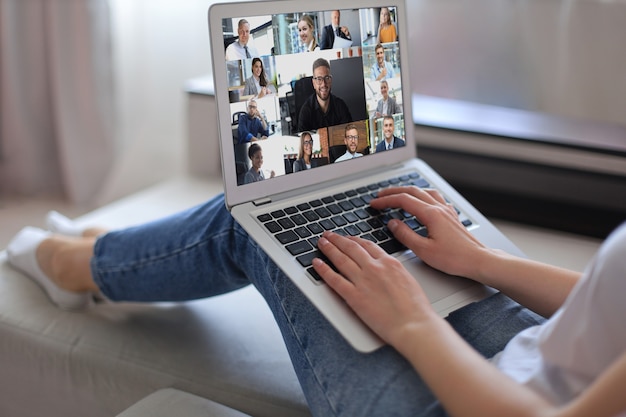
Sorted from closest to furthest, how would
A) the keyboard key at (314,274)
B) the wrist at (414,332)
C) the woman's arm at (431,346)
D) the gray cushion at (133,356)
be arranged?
the woman's arm at (431,346) < the wrist at (414,332) < the keyboard key at (314,274) < the gray cushion at (133,356)

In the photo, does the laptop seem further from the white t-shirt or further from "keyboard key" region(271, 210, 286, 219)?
the white t-shirt

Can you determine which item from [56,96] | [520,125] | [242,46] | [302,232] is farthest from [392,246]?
[56,96]

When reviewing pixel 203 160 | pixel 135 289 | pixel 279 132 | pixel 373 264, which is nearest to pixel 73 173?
pixel 203 160

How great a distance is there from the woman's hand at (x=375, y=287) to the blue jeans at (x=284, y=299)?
0.20ft

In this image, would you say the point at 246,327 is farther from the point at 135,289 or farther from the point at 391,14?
the point at 391,14

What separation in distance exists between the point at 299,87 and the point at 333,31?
4.2 inches

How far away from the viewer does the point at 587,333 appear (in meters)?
0.62

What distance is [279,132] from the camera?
0.92m

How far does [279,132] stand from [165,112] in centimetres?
150

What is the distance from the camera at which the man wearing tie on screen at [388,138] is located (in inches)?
41.5

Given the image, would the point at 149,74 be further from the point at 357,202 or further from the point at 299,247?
A: the point at 299,247

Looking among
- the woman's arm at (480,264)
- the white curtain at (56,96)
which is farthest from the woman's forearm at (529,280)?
the white curtain at (56,96)

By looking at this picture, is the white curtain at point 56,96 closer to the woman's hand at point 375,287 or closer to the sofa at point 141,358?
the sofa at point 141,358

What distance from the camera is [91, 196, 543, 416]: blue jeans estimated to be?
2.43 ft
